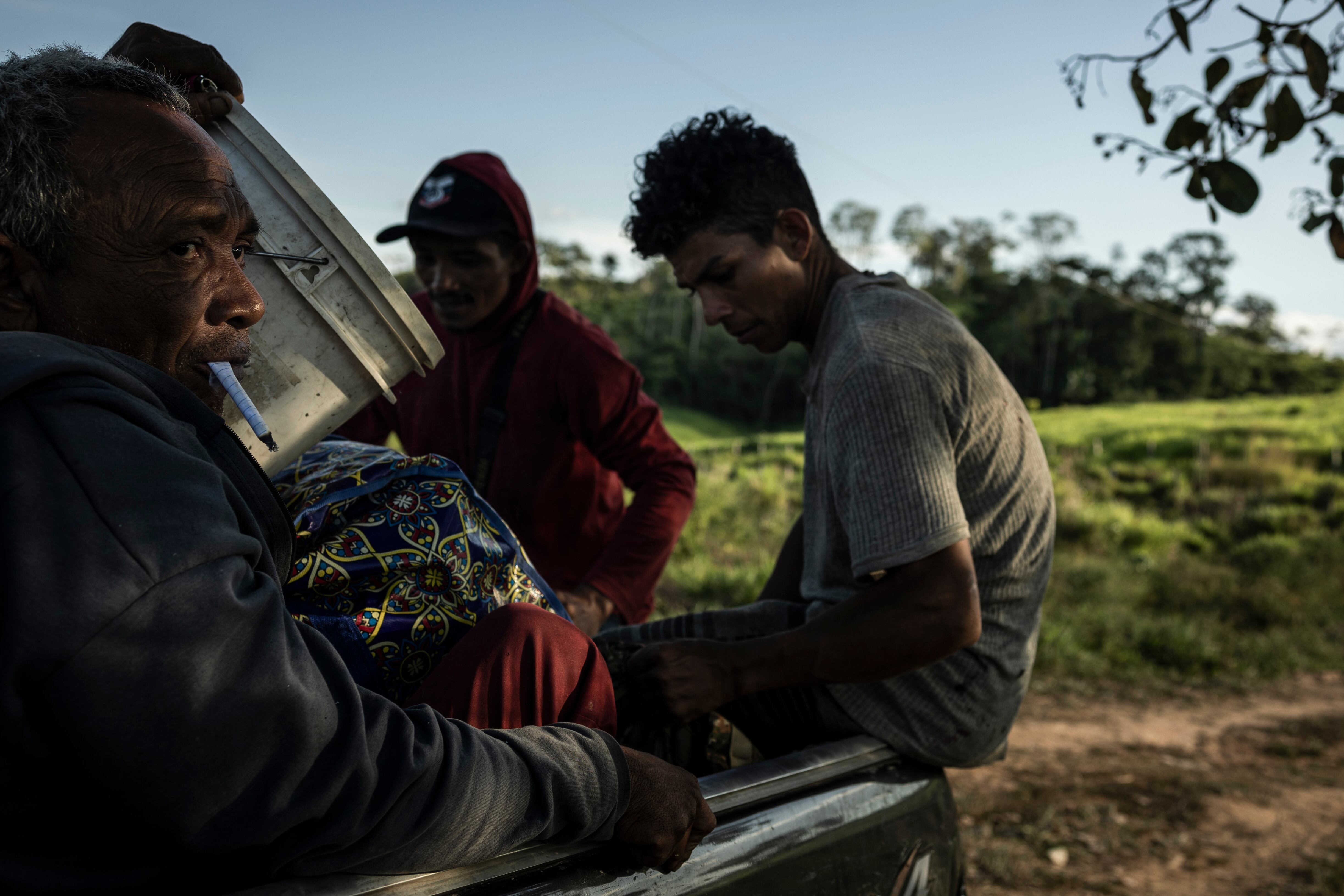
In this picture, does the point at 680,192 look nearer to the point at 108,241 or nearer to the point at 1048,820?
the point at 108,241

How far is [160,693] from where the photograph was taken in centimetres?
92

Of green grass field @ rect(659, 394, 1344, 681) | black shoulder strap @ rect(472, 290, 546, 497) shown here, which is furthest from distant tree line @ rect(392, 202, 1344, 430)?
black shoulder strap @ rect(472, 290, 546, 497)

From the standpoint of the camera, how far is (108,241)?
1.18m

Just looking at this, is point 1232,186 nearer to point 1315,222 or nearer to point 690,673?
point 1315,222

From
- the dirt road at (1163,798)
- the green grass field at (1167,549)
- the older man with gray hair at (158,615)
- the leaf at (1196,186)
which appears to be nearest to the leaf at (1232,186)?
the leaf at (1196,186)

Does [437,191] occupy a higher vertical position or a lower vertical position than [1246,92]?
lower

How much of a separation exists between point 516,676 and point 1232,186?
225cm

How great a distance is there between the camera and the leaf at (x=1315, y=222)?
99.5 inches

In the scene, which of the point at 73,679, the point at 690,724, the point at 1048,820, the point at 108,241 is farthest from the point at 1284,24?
the point at 1048,820

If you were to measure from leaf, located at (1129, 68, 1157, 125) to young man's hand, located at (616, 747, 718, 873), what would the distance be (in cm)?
233

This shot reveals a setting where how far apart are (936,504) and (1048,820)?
342cm

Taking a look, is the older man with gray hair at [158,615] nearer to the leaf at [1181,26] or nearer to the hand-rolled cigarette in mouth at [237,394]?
the hand-rolled cigarette in mouth at [237,394]

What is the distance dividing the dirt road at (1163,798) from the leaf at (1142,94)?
3.01 m

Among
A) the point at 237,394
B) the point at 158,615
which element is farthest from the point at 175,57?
the point at 158,615
